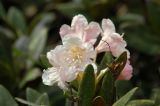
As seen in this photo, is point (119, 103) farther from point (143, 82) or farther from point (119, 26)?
point (119, 26)

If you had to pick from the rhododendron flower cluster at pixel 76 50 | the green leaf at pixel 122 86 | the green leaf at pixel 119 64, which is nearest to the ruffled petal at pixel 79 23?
the rhododendron flower cluster at pixel 76 50

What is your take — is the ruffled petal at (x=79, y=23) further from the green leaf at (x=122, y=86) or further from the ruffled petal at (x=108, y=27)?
the green leaf at (x=122, y=86)

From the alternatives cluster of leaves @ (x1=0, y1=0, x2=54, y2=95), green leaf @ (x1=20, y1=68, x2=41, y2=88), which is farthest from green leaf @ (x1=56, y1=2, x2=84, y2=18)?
green leaf @ (x1=20, y1=68, x2=41, y2=88)

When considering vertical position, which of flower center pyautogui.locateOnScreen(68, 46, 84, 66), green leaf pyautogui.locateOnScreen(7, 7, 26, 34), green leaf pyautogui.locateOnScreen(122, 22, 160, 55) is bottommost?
green leaf pyautogui.locateOnScreen(122, 22, 160, 55)

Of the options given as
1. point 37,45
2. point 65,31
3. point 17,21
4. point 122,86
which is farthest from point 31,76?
point 65,31

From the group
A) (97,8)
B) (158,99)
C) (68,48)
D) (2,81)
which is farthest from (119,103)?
(97,8)

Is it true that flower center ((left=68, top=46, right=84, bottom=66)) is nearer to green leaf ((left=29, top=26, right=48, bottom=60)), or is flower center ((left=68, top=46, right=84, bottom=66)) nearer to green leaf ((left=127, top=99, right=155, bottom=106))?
green leaf ((left=127, top=99, right=155, bottom=106))

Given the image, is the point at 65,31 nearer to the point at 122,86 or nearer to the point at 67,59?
the point at 67,59
